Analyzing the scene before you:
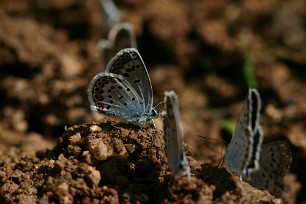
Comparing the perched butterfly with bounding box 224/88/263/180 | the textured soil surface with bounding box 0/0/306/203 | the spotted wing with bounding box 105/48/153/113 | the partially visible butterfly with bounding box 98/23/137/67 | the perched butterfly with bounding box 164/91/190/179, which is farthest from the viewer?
the partially visible butterfly with bounding box 98/23/137/67

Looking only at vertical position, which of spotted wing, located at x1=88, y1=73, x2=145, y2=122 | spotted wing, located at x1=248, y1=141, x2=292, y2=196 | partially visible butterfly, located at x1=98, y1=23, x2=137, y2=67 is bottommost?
spotted wing, located at x1=248, y1=141, x2=292, y2=196

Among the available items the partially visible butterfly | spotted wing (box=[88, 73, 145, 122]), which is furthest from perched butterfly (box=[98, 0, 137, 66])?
spotted wing (box=[88, 73, 145, 122])

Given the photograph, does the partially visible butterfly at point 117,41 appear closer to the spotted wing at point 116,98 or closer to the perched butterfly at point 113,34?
the perched butterfly at point 113,34

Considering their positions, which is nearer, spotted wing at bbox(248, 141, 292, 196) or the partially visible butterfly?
spotted wing at bbox(248, 141, 292, 196)

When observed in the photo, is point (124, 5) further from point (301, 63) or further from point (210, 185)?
point (210, 185)

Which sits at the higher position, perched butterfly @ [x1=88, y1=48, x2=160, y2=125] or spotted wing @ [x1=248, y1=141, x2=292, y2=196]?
perched butterfly @ [x1=88, y1=48, x2=160, y2=125]

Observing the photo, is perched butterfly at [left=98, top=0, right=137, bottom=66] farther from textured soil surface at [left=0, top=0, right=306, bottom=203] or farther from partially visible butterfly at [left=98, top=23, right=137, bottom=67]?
textured soil surface at [left=0, top=0, right=306, bottom=203]
